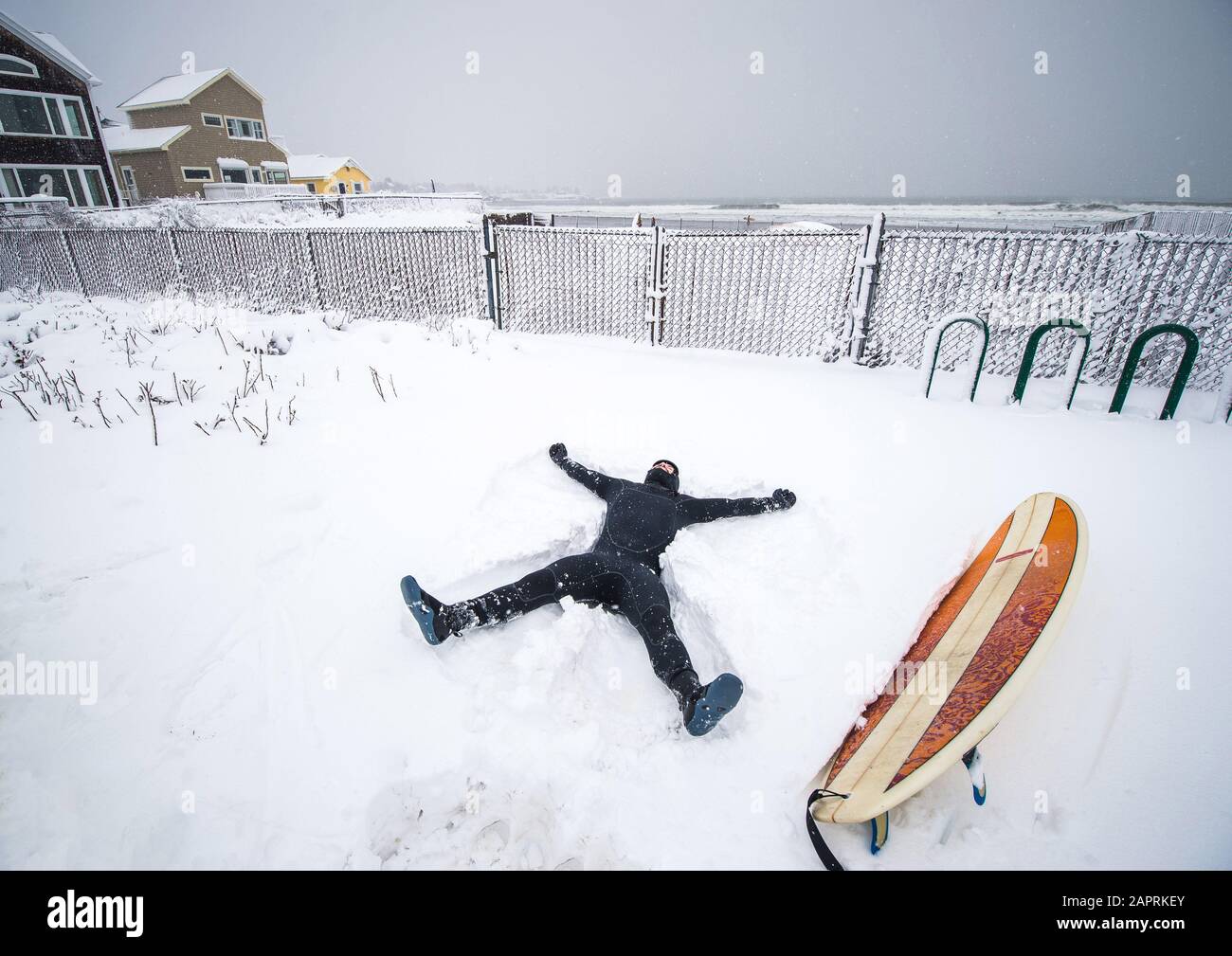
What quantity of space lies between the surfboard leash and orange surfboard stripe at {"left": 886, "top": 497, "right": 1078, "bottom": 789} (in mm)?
246

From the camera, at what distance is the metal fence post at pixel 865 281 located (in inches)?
240

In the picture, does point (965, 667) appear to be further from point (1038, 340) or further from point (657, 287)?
point (657, 287)

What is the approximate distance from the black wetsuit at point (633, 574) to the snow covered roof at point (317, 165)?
46929 millimetres

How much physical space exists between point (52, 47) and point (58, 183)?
5.32 metres

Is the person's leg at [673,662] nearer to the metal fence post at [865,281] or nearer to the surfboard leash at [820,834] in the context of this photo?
the surfboard leash at [820,834]

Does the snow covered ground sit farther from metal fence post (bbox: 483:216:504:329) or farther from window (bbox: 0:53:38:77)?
window (bbox: 0:53:38:77)

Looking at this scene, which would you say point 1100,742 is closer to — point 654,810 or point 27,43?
point 654,810

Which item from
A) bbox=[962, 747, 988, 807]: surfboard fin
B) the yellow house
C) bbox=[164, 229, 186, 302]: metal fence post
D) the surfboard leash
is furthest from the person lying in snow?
the yellow house

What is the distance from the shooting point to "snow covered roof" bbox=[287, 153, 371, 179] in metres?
37.8

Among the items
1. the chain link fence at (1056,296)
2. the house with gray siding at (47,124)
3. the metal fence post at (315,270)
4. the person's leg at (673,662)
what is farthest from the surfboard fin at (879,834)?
the house with gray siding at (47,124)

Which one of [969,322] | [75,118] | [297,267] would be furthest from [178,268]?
[75,118]

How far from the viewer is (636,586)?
2678 mm
